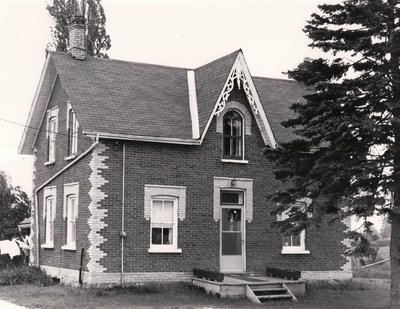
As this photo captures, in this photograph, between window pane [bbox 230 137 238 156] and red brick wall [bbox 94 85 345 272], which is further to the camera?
window pane [bbox 230 137 238 156]

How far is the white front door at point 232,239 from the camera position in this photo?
860 inches

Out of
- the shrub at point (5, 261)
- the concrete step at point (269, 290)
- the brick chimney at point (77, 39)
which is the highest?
the brick chimney at point (77, 39)

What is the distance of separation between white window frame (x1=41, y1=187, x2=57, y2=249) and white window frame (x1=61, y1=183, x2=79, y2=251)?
1.25 m

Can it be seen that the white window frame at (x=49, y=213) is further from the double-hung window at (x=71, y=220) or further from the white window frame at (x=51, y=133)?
the double-hung window at (x=71, y=220)

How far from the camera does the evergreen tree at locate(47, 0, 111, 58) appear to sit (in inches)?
1403

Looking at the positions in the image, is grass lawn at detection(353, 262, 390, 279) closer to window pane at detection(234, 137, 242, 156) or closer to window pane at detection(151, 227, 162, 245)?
window pane at detection(234, 137, 242, 156)

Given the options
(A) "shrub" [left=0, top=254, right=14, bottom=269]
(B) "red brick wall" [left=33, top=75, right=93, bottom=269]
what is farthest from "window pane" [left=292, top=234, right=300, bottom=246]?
(A) "shrub" [left=0, top=254, right=14, bottom=269]

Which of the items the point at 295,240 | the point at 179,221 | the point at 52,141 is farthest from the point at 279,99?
the point at 52,141

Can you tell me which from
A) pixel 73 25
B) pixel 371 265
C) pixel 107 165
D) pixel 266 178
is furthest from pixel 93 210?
pixel 371 265

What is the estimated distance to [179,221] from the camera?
20.9m

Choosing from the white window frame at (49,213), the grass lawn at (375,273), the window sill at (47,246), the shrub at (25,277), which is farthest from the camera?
the grass lawn at (375,273)

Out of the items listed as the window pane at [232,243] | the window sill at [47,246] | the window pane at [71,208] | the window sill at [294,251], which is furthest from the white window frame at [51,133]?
the window sill at [294,251]

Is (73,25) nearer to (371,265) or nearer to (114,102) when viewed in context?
(114,102)

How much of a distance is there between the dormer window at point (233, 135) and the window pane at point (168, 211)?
2747 mm
